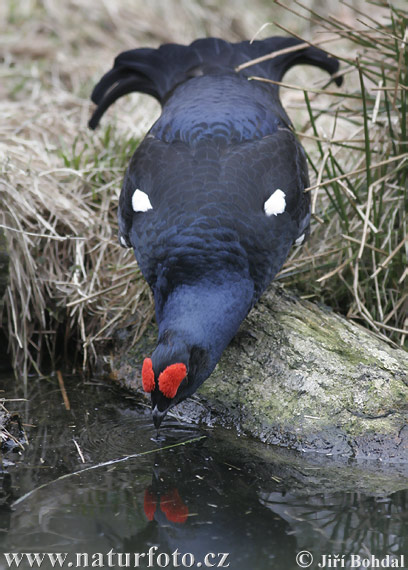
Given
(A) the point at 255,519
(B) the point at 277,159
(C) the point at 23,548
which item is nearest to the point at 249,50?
(B) the point at 277,159

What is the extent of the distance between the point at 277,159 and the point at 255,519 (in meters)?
2.13

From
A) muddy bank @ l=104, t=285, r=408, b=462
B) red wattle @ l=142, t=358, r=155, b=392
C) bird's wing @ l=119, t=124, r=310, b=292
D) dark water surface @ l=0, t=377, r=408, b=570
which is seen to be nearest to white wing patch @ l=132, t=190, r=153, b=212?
bird's wing @ l=119, t=124, r=310, b=292

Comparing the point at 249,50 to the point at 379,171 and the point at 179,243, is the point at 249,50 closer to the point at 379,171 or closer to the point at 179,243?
the point at 379,171

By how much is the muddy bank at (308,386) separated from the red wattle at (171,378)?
669 mm

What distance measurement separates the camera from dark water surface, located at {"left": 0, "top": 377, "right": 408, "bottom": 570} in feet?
9.57

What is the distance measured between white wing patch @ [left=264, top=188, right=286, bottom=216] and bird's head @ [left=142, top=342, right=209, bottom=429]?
96 centimetres

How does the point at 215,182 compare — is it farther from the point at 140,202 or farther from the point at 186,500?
the point at 186,500

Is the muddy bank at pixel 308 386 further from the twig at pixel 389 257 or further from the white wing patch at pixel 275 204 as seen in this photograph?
the white wing patch at pixel 275 204

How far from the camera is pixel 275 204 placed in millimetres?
4148

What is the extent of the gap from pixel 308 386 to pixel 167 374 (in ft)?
3.02

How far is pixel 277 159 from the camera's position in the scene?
4.33m

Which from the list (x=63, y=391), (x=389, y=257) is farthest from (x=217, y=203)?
(x=63, y=391)

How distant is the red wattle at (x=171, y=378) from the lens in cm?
349

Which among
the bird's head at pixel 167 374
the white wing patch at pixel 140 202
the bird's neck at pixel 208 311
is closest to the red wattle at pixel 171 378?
the bird's head at pixel 167 374
